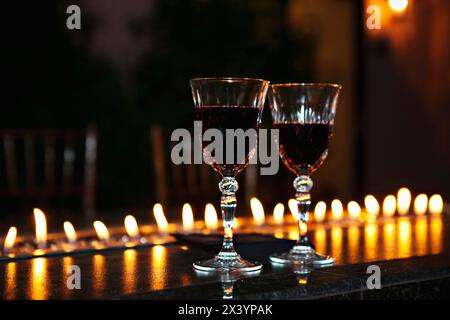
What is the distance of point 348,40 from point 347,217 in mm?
5888

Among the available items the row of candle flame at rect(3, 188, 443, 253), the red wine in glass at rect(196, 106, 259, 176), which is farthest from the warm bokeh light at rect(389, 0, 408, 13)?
the red wine in glass at rect(196, 106, 259, 176)

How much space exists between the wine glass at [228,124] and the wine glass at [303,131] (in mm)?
93

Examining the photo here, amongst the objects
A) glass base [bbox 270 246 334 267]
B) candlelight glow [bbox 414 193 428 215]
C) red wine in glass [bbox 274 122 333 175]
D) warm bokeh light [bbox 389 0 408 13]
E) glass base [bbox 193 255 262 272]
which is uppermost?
warm bokeh light [bbox 389 0 408 13]

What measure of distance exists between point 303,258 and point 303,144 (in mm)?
224

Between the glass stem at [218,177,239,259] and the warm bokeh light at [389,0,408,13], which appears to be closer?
the glass stem at [218,177,239,259]

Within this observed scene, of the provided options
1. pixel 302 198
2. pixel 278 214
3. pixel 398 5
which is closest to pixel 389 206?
pixel 278 214

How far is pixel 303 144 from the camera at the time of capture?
1418 millimetres

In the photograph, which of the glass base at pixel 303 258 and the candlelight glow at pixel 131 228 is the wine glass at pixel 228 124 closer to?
the glass base at pixel 303 258

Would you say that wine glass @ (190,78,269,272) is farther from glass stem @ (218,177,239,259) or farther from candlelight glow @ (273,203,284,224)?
candlelight glow @ (273,203,284,224)

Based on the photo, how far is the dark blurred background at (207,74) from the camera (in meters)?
6.35

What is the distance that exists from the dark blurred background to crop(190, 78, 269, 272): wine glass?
4592 millimetres

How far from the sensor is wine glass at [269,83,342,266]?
1.40m

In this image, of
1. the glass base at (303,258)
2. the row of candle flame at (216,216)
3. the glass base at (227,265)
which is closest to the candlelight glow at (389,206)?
the row of candle flame at (216,216)
